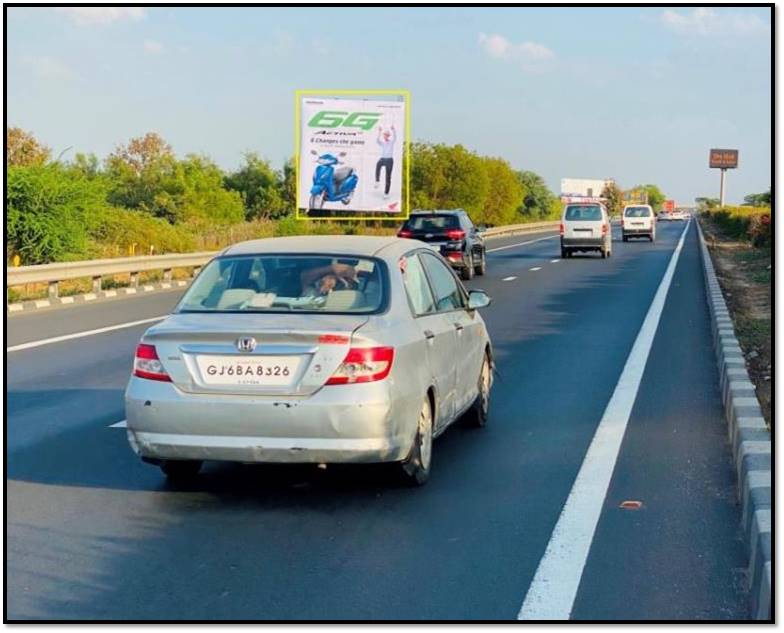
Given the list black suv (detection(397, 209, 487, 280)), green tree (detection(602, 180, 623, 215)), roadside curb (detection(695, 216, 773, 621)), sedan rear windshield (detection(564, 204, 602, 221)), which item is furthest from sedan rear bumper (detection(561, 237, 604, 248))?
green tree (detection(602, 180, 623, 215))

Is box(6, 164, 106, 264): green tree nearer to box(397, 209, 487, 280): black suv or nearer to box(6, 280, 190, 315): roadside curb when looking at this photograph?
box(6, 280, 190, 315): roadside curb

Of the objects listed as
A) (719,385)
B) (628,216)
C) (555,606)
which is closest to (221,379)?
(555,606)

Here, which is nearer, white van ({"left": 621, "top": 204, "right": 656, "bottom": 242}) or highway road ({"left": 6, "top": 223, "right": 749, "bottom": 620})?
highway road ({"left": 6, "top": 223, "right": 749, "bottom": 620})

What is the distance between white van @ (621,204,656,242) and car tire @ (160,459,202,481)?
48940mm

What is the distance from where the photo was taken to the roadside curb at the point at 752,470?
4.69 metres

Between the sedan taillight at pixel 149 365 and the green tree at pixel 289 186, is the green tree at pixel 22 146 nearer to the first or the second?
the green tree at pixel 289 186

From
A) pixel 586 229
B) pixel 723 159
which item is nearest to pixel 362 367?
pixel 586 229

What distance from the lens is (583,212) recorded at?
1543 inches

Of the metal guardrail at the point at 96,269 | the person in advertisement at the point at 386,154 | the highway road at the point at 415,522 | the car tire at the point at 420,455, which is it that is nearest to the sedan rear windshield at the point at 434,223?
the metal guardrail at the point at 96,269

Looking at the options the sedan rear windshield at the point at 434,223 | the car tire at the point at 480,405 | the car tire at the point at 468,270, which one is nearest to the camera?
the car tire at the point at 480,405

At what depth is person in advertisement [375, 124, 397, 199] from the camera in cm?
Result: 3612

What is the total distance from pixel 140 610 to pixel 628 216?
5187 centimetres

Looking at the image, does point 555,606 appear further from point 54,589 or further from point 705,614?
point 54,589

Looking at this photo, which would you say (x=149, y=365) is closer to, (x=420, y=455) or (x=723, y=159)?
(x=420, y=455)
